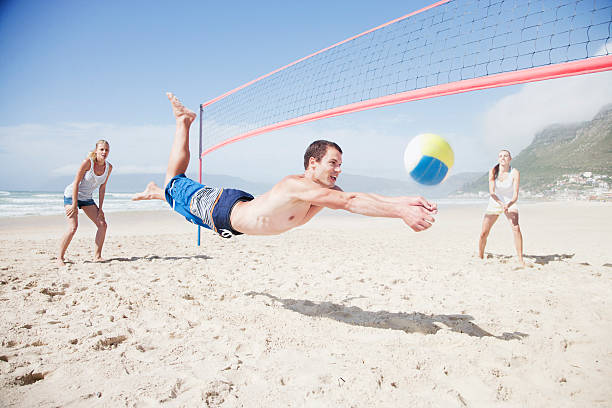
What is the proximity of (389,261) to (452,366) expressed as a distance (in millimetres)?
2938

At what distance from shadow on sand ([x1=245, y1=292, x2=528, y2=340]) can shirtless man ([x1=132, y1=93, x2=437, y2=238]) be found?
2.86ft

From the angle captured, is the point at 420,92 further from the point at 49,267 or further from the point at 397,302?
the point at 49,267

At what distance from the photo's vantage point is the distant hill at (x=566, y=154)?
35.1 metres

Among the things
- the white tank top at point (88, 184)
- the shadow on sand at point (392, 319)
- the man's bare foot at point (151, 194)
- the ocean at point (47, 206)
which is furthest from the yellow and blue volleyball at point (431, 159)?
the ocean at point (47, 206)

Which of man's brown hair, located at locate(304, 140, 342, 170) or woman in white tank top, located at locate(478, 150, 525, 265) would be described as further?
woman in white tank top, located at locate(478, 150, 525, 265)

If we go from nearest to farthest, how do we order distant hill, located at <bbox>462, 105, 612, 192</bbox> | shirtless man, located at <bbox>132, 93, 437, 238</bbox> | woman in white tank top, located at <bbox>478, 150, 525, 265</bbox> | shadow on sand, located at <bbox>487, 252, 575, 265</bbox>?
shirtless man, located at <bbox>132, 93, 437, 238</bbox> → woman in white tank top, located at <bbox>478, 150, 525, 265</bbox> → shadow on sand, located at <bbox>487, 252, 575, 265</bbox> → distant hill, located at <bbox>462, 105, 612, 192</bbox>

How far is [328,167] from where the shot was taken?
7.49 ft

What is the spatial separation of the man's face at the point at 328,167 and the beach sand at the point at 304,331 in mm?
1015

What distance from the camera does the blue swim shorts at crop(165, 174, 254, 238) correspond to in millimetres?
2581

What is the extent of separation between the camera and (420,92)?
3.52 metres

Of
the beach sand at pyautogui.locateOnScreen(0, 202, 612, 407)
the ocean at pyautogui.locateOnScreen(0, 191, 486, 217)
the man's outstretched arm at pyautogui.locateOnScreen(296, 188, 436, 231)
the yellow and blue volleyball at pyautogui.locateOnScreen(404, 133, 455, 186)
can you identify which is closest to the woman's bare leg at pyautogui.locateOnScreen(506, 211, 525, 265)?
the beach sand at pyautogui.locateOnScreen(0, 202, 612, 407)

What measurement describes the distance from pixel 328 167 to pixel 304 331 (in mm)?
1114

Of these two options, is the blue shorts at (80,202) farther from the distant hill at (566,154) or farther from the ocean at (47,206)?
the distant hill at (566,154)

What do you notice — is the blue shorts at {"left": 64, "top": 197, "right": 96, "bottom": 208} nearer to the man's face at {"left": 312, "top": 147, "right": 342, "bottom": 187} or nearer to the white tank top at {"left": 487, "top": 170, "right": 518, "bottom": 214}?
the man's face at {"left": 312, "top": 147, "right": 342, "bottom": 187}
